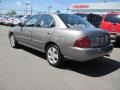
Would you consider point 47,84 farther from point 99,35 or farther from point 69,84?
point 99,35

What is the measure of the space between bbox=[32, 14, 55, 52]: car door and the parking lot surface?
59 centimetres

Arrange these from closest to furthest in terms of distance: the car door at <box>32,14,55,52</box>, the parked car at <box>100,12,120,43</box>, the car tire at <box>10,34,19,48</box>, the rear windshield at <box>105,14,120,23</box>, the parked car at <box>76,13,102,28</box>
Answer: the car door at <box>32,14,55,52</box>, the car tire at <box>10,34,19,48</box>, the parked car at <box>100,12,120,43</box>, the rear windshield at <box>105,14,120,23</box>, the parked car at <box>76,13,102,28</box>

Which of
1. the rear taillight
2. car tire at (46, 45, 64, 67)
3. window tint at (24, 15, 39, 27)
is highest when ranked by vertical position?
window tint at (24, 15, 39, 27)

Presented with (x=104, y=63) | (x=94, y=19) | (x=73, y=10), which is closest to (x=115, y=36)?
(x=104, y=63)

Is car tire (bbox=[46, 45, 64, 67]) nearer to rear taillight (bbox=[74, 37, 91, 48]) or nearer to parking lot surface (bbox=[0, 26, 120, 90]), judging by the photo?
parking lot surface (bbox=[0, 26, 120, 90])

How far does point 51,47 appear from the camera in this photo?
→ 6.54 metres

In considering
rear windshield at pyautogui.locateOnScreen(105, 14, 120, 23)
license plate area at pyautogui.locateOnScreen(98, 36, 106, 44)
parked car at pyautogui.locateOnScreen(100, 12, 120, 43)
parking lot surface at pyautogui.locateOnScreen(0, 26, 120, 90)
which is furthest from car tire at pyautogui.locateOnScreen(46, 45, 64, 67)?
rear windshield at pyautogui.locateOnScreen(105, 14, 120, 23)

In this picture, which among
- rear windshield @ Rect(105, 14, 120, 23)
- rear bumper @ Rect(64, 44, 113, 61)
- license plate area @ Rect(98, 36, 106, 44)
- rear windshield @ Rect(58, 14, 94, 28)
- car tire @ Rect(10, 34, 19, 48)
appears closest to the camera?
rear bumper @ Rect(64, 44, 113, 61)

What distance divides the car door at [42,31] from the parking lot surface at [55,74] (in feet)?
1.94

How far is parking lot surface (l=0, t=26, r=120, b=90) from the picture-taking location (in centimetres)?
483

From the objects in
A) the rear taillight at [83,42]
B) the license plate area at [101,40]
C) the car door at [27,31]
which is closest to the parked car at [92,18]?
the car door at [27,31]

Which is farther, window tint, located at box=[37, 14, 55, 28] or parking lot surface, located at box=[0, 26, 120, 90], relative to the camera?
window tint, located at box=[37, 14, 55, 28]

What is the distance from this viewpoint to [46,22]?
6914 millimetres

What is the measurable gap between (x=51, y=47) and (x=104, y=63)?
1862 millimetres
